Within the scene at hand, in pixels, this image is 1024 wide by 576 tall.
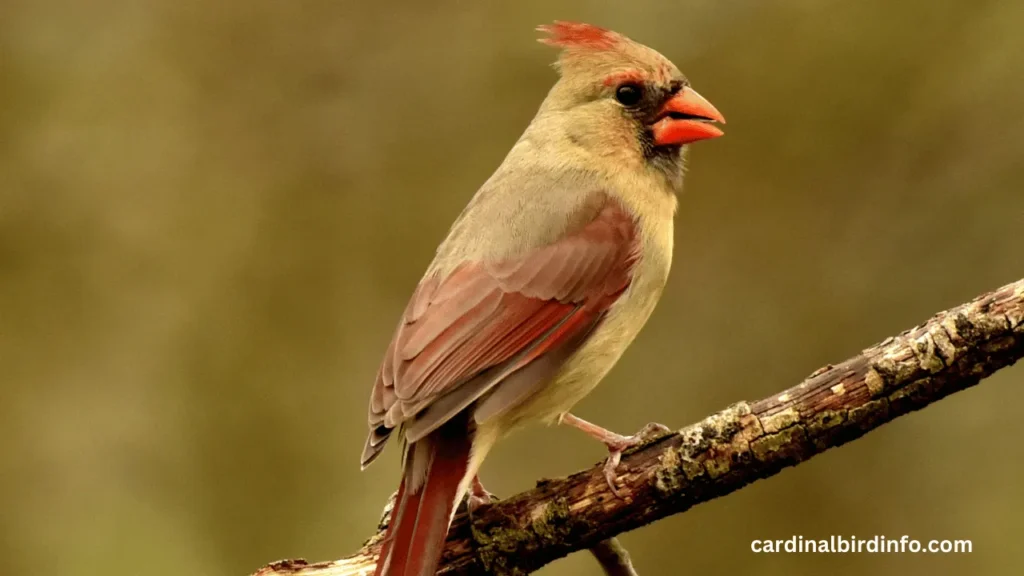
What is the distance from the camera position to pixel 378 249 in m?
6.16

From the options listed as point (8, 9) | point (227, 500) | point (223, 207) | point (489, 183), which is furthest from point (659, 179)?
point (8, 9)

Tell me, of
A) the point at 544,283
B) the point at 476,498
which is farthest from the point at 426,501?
the point at 544,283

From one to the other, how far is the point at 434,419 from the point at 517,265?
0.59m

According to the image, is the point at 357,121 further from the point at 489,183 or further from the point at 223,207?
the point at 489,183

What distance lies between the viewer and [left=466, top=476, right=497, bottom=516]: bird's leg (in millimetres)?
3443

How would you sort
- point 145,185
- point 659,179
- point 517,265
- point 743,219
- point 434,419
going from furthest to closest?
point 145,185
point 743,219
point 659,179
point 517,265
point 434,419

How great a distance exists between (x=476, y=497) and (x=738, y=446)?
Result: 0.78 metres

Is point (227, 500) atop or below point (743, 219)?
below

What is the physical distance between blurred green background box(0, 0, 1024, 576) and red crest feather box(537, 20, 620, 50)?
1.65m

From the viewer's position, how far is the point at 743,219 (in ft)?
19.0

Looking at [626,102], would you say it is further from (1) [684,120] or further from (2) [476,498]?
(2) [476,498]

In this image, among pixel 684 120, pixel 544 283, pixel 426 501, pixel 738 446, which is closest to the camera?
pixel 738 446

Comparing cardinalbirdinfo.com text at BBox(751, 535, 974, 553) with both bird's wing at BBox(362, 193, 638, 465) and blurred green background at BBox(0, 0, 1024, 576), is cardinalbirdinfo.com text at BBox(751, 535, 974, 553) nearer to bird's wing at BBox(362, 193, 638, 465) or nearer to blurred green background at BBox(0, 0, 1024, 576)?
blurred green background at BBox(0, 0, 1024, 576)

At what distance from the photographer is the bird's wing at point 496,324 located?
10.9ft
